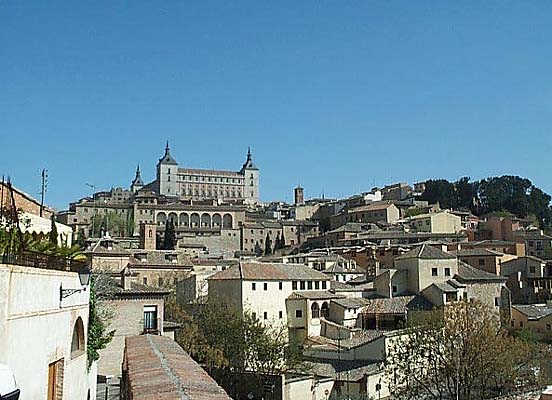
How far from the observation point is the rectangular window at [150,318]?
26.8 m

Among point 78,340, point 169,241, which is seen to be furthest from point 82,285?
point 169,241

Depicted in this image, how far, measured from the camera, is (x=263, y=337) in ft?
110

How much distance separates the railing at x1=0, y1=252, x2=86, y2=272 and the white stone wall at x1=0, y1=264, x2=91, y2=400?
170 mm

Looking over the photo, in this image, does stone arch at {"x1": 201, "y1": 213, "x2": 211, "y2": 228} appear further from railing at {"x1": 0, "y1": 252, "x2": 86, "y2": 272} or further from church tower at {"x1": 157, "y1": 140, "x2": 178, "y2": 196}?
railing at {"x1": 0, "y1": 252, "x2": 86, "y2": 272}

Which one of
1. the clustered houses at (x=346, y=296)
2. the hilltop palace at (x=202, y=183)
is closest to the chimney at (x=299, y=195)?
the hilltop palace at (x=202, y=183)

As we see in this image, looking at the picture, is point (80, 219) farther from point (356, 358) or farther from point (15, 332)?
point (15, 332)

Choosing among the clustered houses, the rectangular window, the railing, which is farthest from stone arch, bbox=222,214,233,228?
the railing

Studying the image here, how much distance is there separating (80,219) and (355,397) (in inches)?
3072

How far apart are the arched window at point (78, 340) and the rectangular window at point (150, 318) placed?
42.6 ft

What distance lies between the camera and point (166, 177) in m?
143

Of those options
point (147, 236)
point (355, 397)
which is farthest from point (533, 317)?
point (147, 236)

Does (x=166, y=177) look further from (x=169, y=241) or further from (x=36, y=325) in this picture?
(x=36, y=325)

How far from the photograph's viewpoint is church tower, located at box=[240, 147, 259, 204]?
502ft

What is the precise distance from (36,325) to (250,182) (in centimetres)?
14512
